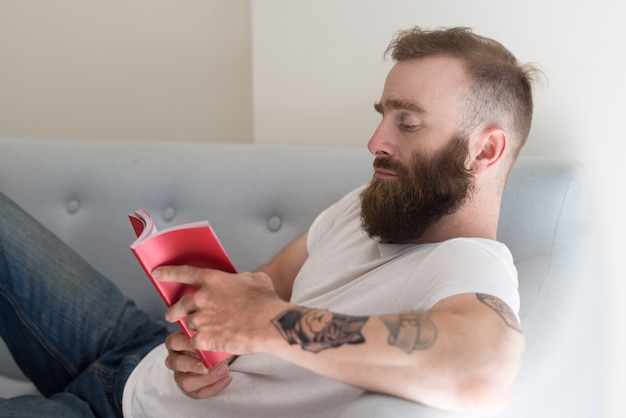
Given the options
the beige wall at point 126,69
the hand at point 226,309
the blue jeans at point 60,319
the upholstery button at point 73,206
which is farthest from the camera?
the beige wall at point 126,69

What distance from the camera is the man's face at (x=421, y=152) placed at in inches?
49.7

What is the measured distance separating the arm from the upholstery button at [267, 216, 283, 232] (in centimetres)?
70

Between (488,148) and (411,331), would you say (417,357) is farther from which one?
(488,148)

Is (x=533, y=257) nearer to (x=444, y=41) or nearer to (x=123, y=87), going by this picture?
(x=444, y=41)

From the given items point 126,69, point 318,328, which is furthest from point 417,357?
point 126,69

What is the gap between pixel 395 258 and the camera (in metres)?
1.29

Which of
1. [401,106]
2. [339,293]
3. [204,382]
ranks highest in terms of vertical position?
[401,106]

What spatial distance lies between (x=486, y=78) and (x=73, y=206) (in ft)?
3.63

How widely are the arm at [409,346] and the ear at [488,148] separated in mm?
345

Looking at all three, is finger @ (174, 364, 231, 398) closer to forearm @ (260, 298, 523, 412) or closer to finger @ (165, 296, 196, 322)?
finger @ (165, 296, 196, 322)

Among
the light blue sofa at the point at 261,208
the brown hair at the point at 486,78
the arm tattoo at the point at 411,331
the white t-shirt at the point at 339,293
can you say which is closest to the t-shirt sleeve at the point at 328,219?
the white t-shirt at the point at 339,293

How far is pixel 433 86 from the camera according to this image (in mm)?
1269

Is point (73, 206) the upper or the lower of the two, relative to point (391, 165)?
lower

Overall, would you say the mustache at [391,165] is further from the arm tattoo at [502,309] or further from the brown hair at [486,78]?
the arm tattoo at [502,309]
